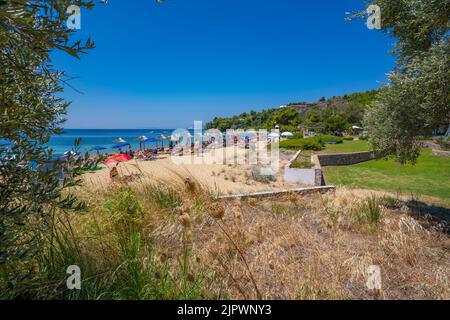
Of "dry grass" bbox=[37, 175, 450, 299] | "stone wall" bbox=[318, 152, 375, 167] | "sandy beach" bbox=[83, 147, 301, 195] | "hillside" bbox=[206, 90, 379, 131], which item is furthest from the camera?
"hillside" bbox=[206, 90, 379, 131]

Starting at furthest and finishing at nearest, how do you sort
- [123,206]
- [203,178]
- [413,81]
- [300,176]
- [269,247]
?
[203,178] → [300,176] → [413,81] → [123,206] → [269,247]

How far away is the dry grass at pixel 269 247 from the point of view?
2.63m

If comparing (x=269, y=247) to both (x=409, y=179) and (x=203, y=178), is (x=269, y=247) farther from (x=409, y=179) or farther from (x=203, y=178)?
(x=409, y=179)

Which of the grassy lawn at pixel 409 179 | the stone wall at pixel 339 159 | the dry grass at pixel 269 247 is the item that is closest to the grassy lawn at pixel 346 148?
the stone wall at pixel 339 159

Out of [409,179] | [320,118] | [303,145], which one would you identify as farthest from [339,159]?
[320,118]

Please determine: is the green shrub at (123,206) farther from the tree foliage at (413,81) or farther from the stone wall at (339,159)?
the stone wall at (339,159)

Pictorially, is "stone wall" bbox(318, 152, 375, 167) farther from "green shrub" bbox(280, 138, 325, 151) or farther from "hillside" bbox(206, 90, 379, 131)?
"hillside" bbox(206, 90, 379, 131)

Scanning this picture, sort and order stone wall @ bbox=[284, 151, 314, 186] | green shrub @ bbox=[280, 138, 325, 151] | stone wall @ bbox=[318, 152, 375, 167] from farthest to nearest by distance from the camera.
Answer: green shrub @ bbox=[280, 138, 325, 151] → stone wall @ bbox=[318, 152, 375, 167] → stone wall @ bbox=[284, 151, 314, 186]

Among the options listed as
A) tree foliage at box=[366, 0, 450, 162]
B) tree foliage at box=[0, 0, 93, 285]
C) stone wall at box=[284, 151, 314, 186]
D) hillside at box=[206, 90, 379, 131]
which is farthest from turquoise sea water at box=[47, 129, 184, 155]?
hillside at box=[206, 90, 379, 131]

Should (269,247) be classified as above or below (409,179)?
above

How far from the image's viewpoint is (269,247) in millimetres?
3574

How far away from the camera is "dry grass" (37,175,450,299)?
263 cm

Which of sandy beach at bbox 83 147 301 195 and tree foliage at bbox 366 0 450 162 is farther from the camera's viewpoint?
sandy beach at bbox 83 147 301 195

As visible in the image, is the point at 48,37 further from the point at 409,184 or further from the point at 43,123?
the point at 409,184
